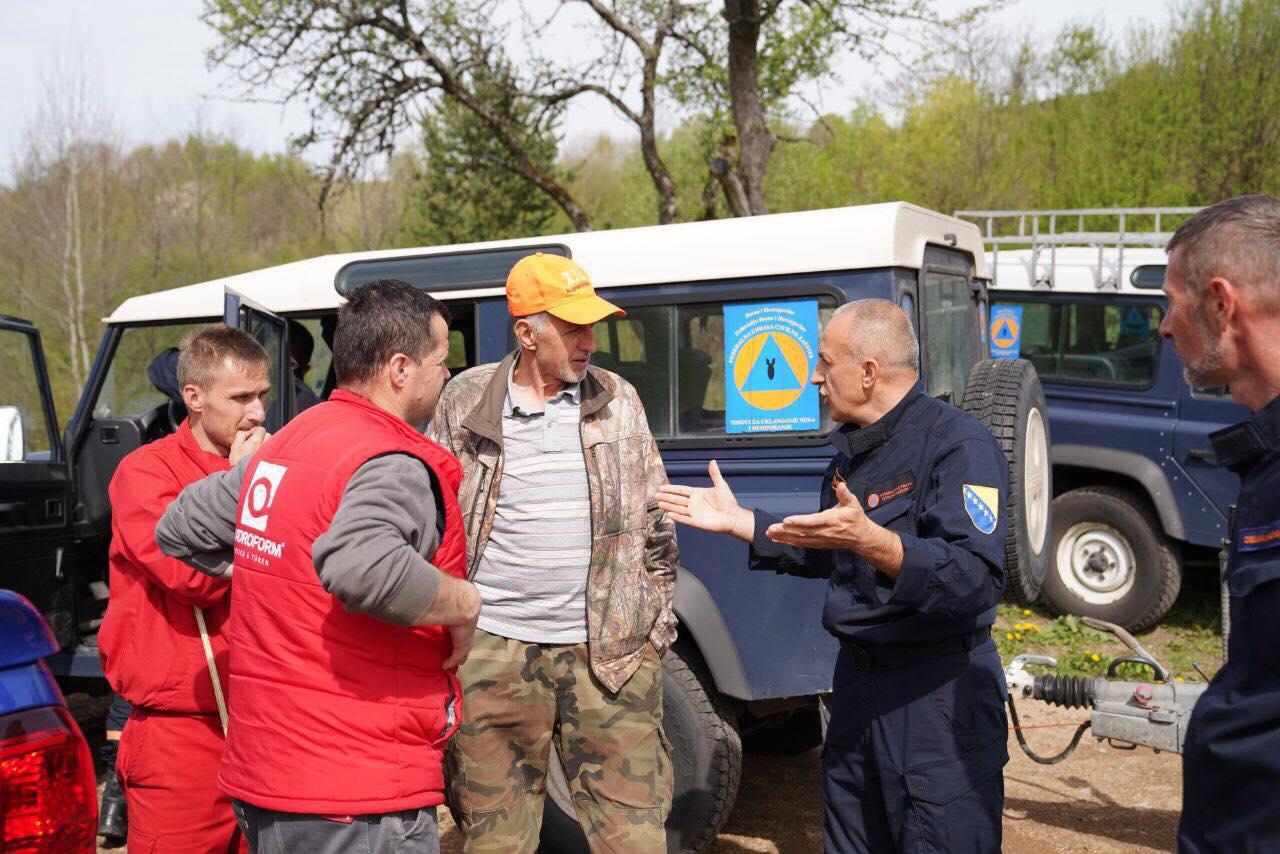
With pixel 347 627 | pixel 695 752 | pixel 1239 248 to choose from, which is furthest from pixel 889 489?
pixel 695 752

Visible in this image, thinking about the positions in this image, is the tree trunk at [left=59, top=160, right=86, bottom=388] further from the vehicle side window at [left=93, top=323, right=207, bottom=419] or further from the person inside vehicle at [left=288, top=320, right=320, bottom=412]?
the person inside vehicle at [left=288, top=320, right=320, bottom=412]

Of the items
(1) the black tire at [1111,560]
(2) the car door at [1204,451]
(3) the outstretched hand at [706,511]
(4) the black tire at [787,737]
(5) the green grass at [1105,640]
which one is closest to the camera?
(3) the outstretched hand at [706,511]

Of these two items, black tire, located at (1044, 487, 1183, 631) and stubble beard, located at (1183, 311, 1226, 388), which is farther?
black tire, located at (1044, 487, 1183, 631)

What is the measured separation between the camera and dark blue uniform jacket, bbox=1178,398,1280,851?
1.55 meters

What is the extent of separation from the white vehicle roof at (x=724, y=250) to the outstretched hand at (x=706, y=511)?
49.5 inches

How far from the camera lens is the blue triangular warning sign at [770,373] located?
12.4ft

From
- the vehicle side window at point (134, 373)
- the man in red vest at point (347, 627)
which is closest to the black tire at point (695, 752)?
the man in red vest at point (347, 627)

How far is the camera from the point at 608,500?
9.37ft

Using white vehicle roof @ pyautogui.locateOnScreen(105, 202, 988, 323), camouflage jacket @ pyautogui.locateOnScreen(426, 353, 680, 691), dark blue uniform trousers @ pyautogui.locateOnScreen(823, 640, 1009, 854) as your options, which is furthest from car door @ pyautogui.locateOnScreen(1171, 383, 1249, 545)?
camouflage jacket @ pyautogui.locateOnScreen(426, 353, 680, 691)

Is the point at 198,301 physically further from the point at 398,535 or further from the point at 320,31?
the point at 320,31

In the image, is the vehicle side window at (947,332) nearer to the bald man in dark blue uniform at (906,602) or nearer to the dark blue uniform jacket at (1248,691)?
the bald man in dark blue uniform at (906,602)

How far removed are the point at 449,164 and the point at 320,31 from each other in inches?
115

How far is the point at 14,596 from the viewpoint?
6.35 feet

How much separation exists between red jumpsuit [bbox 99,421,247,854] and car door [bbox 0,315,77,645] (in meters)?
1.97
